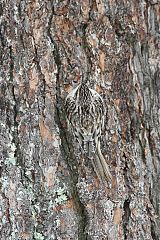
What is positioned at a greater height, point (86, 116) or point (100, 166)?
point (86, 116)

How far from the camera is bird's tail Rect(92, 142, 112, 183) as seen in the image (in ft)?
4.33

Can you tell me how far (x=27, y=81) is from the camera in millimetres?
1296

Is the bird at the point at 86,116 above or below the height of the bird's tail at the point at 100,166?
above

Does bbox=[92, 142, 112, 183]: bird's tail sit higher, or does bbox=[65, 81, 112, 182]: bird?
bbox=[65, 81, 112, 182]: bird

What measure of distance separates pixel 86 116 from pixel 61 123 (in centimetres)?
7

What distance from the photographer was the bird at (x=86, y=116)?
1290mm

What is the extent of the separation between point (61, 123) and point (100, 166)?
14 centimetres

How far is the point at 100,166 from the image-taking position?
1.32 m

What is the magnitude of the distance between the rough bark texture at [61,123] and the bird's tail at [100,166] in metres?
0.01

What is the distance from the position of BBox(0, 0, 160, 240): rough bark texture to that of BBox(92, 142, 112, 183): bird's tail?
1 centimetres

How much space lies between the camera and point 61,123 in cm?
131

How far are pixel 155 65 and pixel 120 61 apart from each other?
142 mm

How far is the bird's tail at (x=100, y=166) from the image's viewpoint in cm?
132

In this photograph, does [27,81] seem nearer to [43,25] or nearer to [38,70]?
[38,70]
